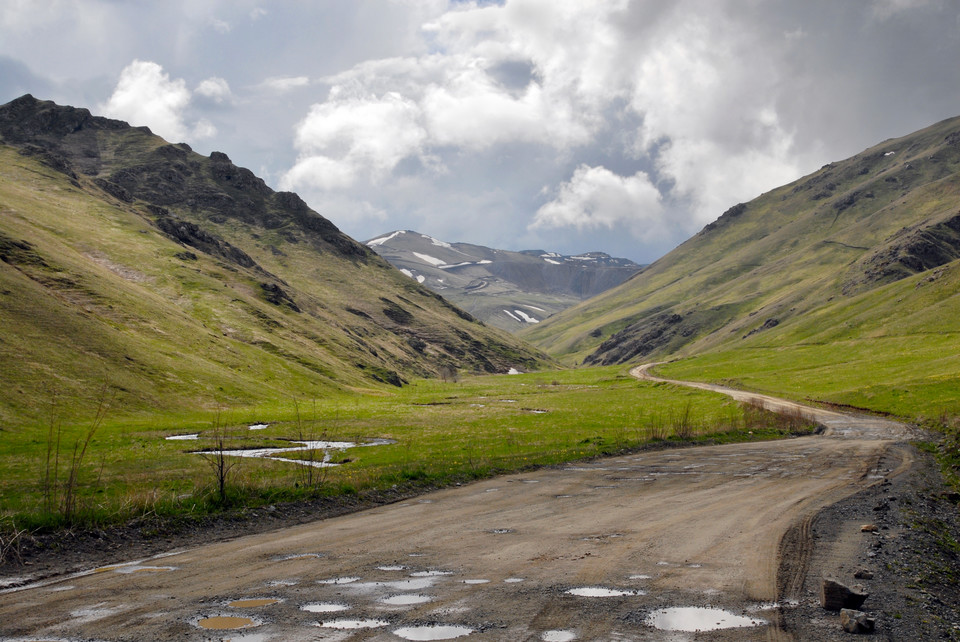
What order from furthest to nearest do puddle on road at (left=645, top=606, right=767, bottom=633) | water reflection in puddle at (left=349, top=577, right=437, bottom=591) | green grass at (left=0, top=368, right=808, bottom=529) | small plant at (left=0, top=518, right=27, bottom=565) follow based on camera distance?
1. green grass at (left=0, top=368, right=808, bottom=529)
2. small plant at (left=0, top=518, right=27, bottom=565)
3. water reflection in puddle at (left=349, top=577, right=437, bottom=591)
4. puddle on road at (left=645, top=606, right=767, bottom=633)

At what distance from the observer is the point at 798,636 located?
9406 mm

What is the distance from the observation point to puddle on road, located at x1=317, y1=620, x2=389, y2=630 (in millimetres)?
9906

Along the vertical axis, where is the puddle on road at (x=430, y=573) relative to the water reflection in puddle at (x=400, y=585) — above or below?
below

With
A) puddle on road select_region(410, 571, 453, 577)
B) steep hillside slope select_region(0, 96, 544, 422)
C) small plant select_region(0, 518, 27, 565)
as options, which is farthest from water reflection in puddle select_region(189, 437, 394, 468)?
puddle on road select_region(410, 571, 453, 577)

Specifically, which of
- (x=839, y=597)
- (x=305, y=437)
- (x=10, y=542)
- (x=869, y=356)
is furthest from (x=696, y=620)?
(x=869, y=356)

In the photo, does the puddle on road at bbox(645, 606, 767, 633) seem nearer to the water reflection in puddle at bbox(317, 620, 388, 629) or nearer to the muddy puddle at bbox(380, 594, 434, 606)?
the muddy puddle at bbox(380, 594, 434, 606)

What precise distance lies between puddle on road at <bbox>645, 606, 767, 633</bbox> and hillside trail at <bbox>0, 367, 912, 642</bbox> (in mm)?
47

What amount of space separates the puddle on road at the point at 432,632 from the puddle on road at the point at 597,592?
2842 mm

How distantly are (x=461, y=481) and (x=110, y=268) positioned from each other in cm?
12081

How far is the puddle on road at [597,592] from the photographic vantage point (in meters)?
11.4

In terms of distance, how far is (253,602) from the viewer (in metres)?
11.3

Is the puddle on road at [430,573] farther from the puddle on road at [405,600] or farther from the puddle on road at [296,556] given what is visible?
the puddle on road at [296,556]

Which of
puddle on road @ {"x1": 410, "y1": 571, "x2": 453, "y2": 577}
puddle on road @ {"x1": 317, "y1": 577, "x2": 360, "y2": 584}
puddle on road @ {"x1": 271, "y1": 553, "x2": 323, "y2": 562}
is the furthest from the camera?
puddle on road @ {"x1": 271, "y1": 553, "x2": 323, "y2": 562}

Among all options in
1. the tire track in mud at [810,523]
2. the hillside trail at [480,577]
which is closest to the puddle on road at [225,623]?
the hillside trail at [480,577]
